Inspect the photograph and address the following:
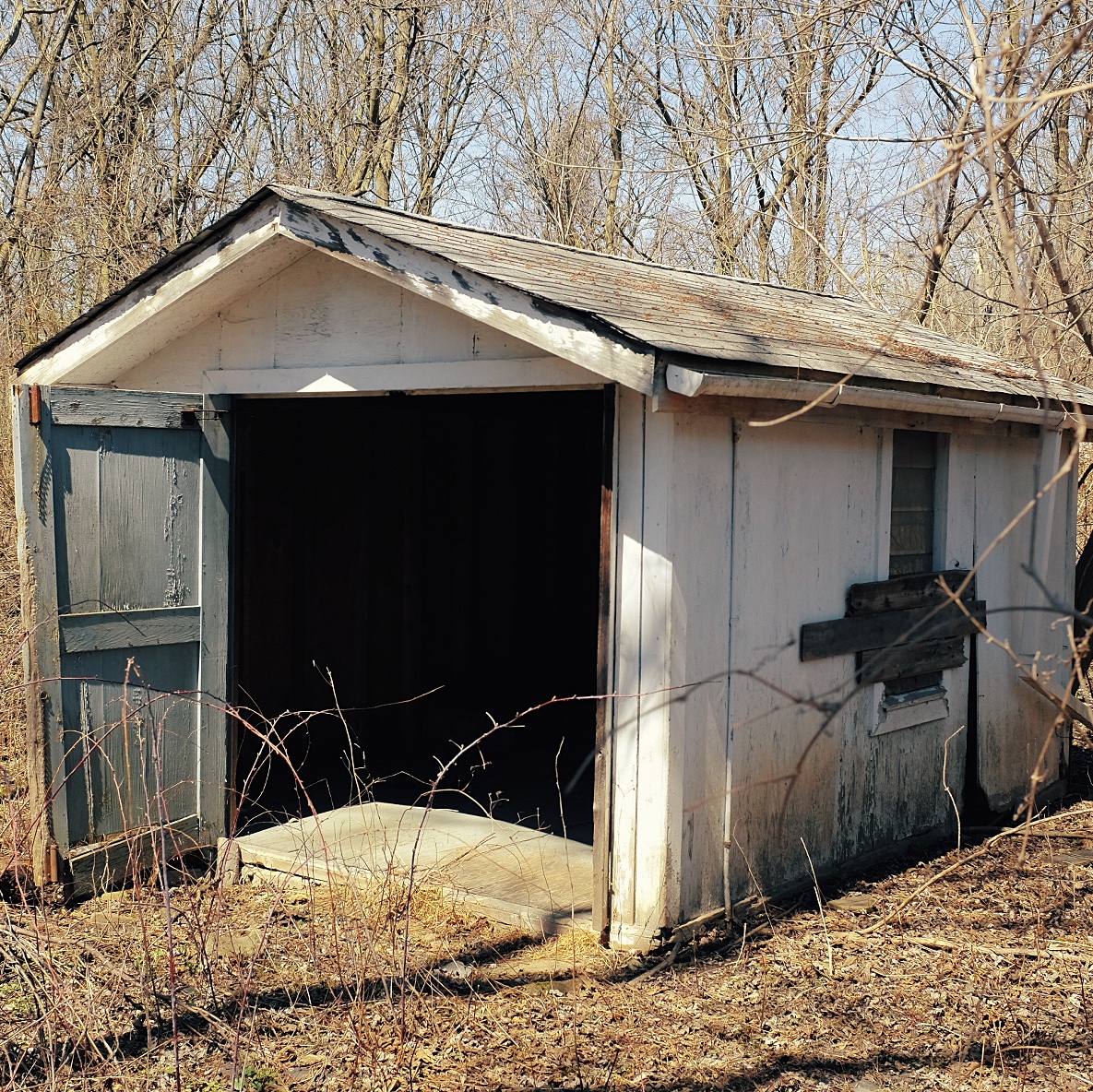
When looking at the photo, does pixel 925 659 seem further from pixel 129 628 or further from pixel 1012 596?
pixel 129 628

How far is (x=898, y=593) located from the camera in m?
6.19

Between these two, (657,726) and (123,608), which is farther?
(123,608)

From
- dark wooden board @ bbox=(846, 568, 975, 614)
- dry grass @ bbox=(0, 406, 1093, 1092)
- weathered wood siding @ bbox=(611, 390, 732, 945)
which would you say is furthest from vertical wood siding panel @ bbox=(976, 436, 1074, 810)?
weathered wood siding @ bbox=(611, 390, 732, 945)

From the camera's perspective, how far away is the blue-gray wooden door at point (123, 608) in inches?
208

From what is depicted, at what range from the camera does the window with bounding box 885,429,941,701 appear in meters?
6.30

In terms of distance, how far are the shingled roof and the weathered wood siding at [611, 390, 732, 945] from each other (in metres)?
0.38

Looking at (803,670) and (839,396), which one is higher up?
(839,396)

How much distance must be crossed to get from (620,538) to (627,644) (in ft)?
1.44

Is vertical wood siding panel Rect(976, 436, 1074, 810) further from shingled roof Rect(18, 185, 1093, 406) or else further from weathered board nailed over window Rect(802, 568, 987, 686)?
shingled roof Rect(18, 185, 1093, 406)

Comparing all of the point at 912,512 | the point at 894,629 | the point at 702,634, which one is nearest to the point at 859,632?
the point at 894,629

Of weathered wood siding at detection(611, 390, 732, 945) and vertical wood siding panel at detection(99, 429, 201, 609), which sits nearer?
weathered wood siding at detection(611, 390, 732, 945)

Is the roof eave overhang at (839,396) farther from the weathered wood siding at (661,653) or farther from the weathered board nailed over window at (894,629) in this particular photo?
the weathered board nailed over window at (894,629)

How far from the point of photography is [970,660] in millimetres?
6988

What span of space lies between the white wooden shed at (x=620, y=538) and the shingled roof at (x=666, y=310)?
0.10ft
